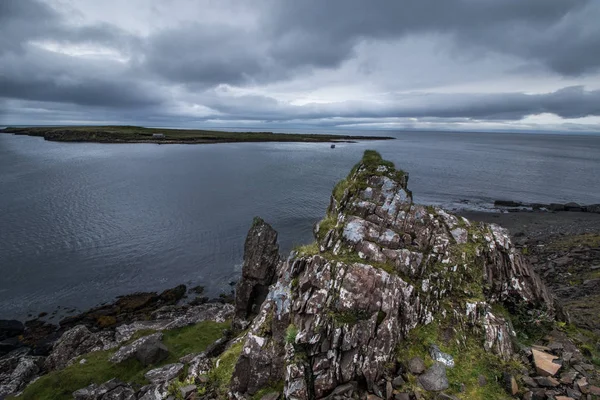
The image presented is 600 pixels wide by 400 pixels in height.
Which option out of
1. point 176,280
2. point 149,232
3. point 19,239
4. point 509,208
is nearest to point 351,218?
point 176,280

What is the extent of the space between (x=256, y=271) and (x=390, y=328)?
15325 mm

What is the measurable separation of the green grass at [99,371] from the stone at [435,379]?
588 inches

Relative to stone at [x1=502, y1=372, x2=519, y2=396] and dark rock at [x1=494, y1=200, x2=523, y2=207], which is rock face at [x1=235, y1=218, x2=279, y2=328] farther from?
dark rock at [x1=494, y1=200, x2=523, y2=207]

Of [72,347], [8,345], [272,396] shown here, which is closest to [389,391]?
[272,396]

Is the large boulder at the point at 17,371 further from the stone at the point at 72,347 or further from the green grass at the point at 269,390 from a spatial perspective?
the green grass at the point at 269,390

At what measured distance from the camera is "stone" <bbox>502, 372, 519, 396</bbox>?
1073cm

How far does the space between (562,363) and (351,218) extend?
367 inches

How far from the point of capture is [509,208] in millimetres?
63875

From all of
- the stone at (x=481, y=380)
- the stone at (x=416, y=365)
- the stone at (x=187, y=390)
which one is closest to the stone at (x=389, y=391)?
the stone at (x=416, y=365)

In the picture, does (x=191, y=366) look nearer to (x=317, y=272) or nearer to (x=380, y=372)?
(x=317, y=272)

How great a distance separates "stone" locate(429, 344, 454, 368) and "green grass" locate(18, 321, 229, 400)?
15.2 m

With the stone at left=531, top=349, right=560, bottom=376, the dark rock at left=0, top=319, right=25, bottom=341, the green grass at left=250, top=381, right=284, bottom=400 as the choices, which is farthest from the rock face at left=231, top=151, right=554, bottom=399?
the dark rock at left=0, top=319, right=25, bottom=341

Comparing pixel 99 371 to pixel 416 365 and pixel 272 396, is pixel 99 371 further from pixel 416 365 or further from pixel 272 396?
pixel 416 365

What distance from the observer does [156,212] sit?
5903 cm
